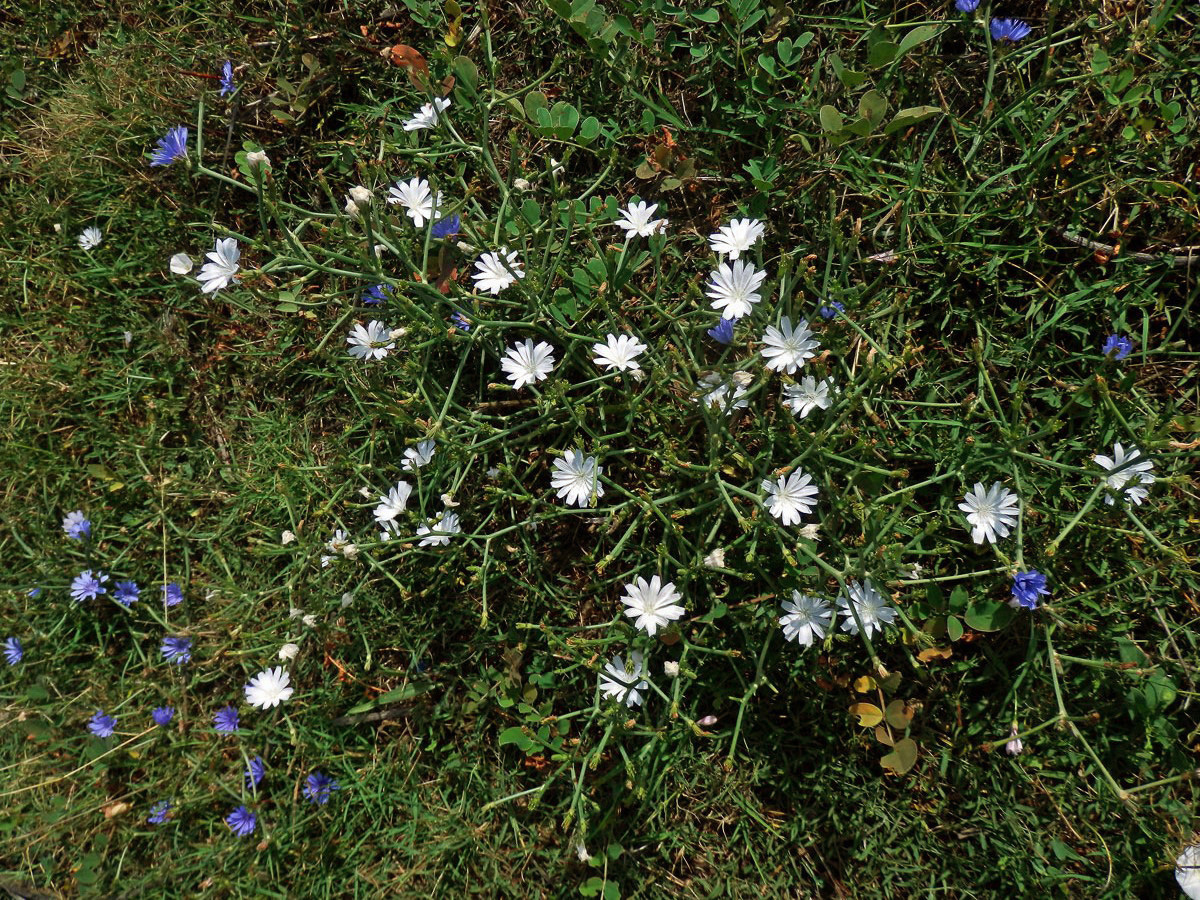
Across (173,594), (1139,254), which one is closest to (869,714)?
Result: (1139,254)

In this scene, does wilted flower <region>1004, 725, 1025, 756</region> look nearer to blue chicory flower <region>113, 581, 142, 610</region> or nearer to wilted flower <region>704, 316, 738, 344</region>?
wilted flower <region>704, 316, 738, 344</region>

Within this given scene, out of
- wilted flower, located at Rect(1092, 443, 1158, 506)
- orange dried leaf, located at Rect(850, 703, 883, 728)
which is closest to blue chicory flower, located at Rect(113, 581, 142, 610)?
orange dried leaf, located at Rect(850, 703, 883, 728)

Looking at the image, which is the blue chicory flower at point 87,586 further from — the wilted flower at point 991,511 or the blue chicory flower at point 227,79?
the wilted flower at point 991,511

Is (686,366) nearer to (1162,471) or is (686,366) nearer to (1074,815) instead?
(1162,471)

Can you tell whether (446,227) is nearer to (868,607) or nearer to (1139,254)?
(868,607)

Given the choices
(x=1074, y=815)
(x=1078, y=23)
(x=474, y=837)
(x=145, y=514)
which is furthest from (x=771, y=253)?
(x=145, y=514)

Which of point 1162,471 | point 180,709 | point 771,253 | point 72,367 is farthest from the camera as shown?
point 72,367
